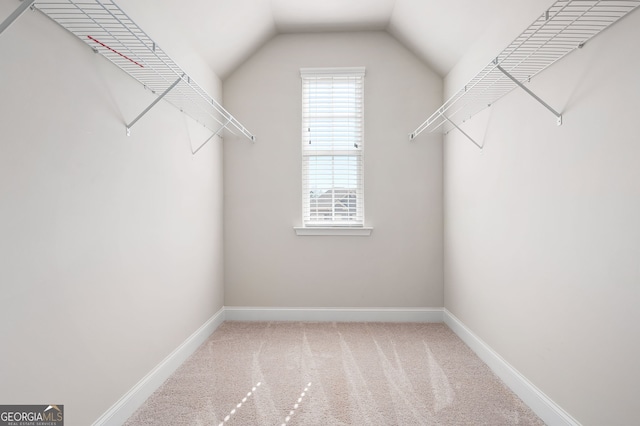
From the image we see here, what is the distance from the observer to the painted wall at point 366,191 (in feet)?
12.0

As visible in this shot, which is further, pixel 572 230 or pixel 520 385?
pixel 520 385

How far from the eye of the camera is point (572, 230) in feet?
5.72

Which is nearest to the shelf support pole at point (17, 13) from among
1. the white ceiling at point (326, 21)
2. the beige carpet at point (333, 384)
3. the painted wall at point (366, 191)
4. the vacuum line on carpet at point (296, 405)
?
the white ceiling at point (326, 21)

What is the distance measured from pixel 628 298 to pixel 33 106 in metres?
2.40

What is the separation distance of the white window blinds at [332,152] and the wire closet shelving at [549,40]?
1.36 meters

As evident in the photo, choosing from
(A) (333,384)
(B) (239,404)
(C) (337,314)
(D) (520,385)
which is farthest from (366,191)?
(B) (239,404)

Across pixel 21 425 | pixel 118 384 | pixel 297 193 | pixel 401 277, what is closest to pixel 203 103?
pixel 297 193

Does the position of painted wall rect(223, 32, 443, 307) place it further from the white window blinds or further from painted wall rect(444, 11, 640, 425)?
painted wall rect(444, 11, 640, 425)

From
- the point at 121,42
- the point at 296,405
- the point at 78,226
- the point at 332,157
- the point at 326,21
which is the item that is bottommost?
the point at 296,405

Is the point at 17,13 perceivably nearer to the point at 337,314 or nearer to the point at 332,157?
the point at 332,157

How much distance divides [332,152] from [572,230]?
237 centimetres

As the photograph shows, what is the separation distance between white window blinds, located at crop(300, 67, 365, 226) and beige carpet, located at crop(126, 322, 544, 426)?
3.93ft

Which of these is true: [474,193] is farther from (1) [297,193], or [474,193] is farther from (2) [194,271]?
(2) [194,271]

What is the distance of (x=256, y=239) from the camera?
12.1 ft
